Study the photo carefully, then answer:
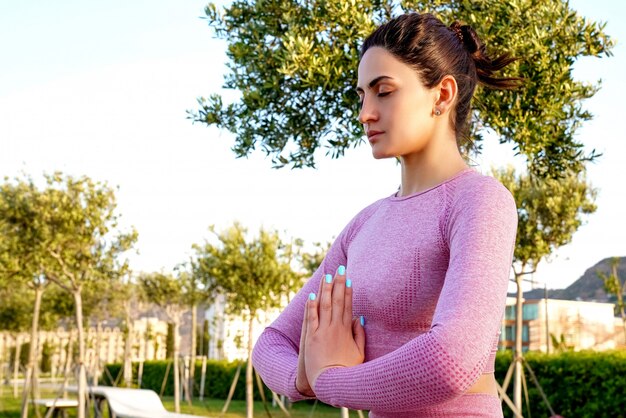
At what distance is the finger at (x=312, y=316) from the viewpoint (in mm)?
1407

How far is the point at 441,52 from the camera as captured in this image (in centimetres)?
152

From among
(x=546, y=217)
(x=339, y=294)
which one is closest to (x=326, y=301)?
(x=339, y=294)

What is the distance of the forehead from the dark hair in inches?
0.4

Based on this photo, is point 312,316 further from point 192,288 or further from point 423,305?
point 192,288

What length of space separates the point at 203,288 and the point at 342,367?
24825mm

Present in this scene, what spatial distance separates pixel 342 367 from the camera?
1.35 metres

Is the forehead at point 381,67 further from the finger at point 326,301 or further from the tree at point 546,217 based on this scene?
the tree at point 546,217

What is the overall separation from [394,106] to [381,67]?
0.27 ft

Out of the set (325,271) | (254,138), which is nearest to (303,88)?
(254,138)

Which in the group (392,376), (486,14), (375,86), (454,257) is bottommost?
(392,376)

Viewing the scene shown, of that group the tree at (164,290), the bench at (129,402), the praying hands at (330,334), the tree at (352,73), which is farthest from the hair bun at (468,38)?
the tree at (164,290)

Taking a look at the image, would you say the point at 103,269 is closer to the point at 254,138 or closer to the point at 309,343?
the point at 254,138

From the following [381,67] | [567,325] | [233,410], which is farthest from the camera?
[567,325]

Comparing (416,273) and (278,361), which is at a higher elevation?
(416,273)
